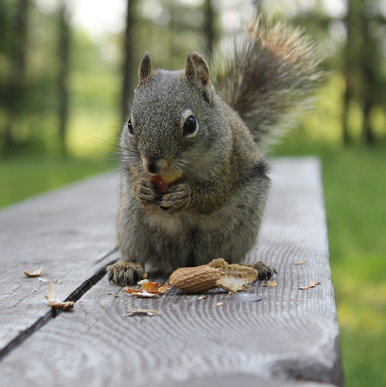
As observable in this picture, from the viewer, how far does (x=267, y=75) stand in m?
2.46

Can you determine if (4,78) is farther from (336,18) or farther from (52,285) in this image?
(52,285)

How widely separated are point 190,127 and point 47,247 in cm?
77

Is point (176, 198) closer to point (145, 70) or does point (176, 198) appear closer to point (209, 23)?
point (145, 70)

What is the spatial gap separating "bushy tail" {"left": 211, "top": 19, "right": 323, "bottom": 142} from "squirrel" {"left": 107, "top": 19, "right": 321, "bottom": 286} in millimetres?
395

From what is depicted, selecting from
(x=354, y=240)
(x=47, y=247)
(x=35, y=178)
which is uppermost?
(x=47, y=247)

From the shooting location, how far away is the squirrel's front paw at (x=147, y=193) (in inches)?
67.3

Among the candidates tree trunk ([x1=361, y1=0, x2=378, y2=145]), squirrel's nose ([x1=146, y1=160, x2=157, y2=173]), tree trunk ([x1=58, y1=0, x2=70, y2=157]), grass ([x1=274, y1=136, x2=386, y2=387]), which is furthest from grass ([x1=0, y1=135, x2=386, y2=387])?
tree trunk ([x1=58, y1=0, x2=70, y2=157])

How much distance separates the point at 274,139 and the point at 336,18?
15.2 metres

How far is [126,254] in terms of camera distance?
1.86 meters

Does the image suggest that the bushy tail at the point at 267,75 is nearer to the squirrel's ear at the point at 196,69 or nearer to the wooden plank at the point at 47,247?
the squirrel's ear at the point at 196,69

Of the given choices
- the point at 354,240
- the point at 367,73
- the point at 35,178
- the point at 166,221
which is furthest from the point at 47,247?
the point at 367,73

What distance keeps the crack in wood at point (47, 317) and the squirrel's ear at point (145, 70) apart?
0.57 metres

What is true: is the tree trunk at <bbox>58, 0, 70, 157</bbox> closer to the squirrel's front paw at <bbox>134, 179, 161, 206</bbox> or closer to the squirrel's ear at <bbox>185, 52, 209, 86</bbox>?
the squirrel's ear at <bbox>185, 52, 209, 86</bbox>

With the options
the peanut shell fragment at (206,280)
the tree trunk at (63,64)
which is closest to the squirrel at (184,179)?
the peanut shell fragment at (206,280)
